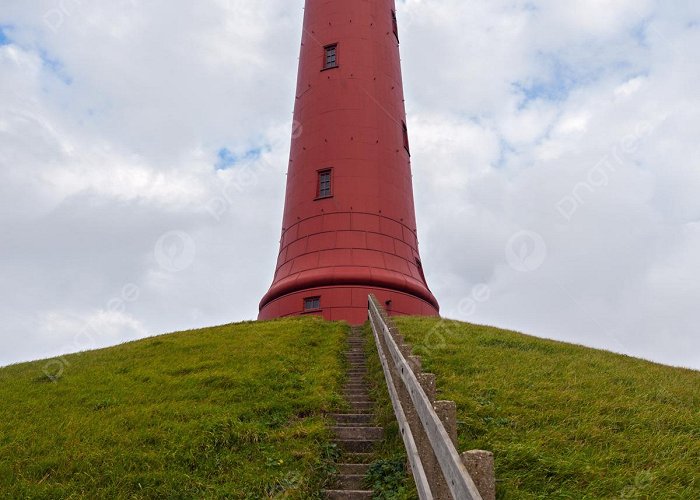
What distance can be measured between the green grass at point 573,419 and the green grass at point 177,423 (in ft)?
5.31

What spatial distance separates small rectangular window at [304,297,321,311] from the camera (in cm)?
1488

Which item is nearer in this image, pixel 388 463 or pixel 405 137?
pixel 388 463

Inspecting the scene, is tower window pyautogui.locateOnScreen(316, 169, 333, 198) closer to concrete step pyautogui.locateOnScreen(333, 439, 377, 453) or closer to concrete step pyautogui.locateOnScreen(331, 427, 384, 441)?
concrete step pyautogui.locateOnScreen(331, 427, 384, 441)

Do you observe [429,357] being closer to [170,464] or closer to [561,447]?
[561,447]

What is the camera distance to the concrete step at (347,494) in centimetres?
512

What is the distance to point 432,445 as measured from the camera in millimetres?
3443

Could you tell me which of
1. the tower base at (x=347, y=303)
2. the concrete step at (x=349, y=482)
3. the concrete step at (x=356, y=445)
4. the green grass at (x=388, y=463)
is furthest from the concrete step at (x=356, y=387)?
the tower base at (x=347, y=303)

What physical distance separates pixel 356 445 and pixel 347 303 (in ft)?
27.8

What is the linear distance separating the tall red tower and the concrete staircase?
248 inches

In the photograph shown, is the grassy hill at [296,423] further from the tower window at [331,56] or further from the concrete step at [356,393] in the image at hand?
the tower window at [331,56]

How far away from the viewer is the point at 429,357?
9.14 meters

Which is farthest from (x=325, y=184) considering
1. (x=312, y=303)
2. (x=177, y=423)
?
(x=177, y=423)

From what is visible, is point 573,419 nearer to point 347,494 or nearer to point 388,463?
point 388,463

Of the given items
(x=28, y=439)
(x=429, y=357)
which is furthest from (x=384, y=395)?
(x=28, y=439)
